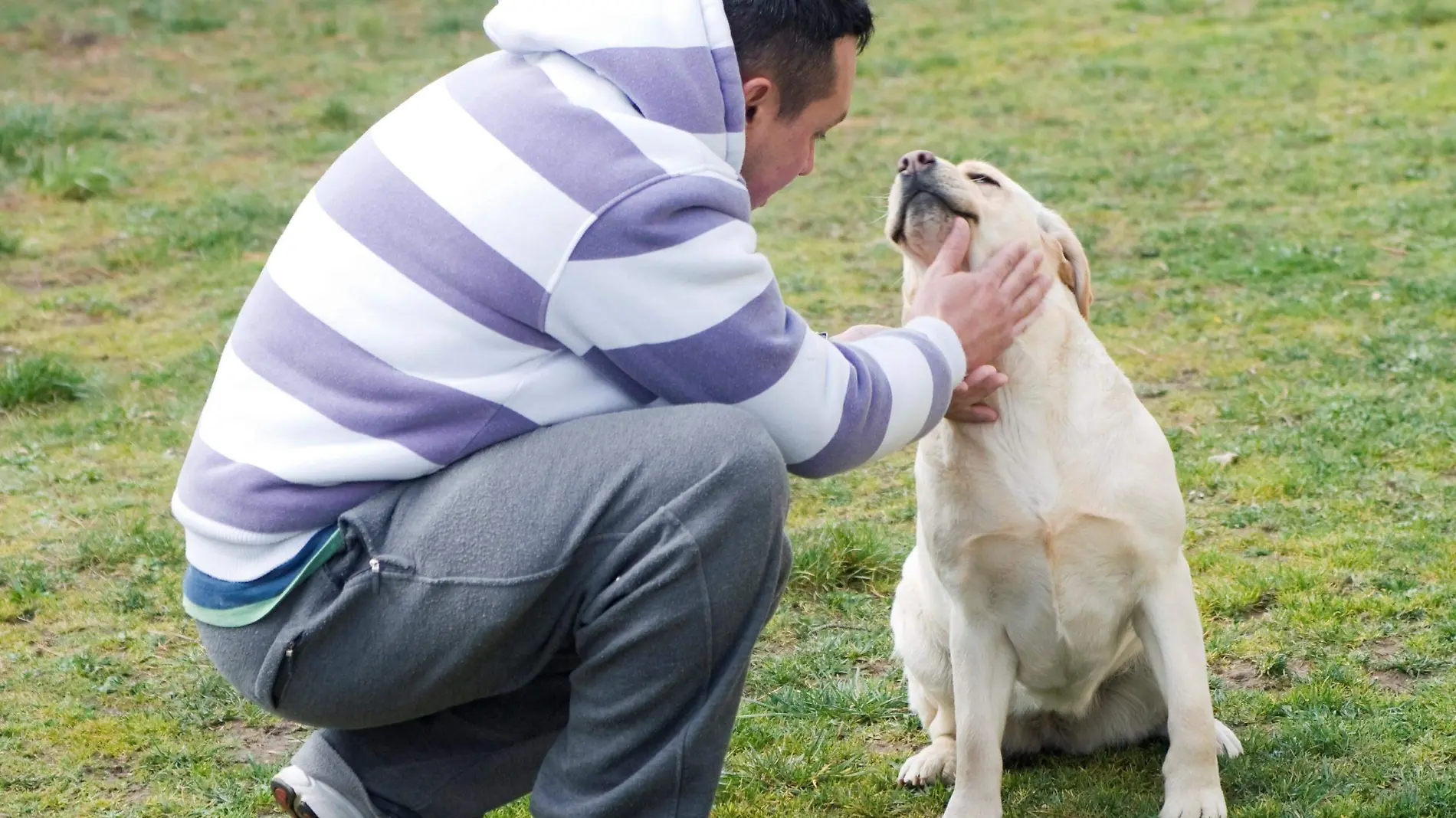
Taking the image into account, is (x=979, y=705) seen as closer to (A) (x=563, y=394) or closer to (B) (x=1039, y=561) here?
(B) (x=1039, y=561)

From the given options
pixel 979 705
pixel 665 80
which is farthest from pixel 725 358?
pixel 979 705

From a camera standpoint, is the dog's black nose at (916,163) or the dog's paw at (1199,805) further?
the dog's black nose at (916,163)

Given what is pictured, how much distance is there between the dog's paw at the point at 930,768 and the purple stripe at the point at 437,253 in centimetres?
126

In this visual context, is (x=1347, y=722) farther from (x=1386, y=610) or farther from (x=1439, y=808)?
(x=1386, y=610)

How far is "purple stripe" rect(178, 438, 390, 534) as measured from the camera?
2115mm

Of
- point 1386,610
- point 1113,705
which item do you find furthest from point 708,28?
point 1386,610

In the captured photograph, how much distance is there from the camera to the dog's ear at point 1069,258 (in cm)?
298

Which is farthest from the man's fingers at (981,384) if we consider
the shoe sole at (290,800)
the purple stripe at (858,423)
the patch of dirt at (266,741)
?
the patch of dirt at (266,741)

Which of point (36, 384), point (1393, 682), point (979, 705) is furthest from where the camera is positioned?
point (36, 384)

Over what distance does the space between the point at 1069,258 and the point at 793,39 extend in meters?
0.95

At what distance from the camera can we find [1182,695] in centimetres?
269

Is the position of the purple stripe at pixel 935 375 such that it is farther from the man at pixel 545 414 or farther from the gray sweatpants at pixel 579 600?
the gray sweatpants at pixel 579 600

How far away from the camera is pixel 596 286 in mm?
2035

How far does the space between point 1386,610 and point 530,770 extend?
6.33 ft
